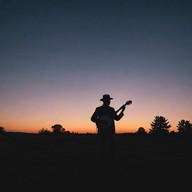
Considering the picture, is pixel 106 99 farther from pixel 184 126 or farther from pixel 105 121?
pixel 184 126

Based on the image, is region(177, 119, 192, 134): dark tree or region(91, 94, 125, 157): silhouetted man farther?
region(177, 119, 192, 134): dark tree

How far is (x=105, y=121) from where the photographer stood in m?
7.31

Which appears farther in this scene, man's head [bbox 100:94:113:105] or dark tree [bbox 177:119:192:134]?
dark tree [bbox 177:119:192:134]

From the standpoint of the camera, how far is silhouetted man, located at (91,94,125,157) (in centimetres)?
726

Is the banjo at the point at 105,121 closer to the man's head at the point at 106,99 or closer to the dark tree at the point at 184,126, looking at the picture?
the man's head at the point at 106,99

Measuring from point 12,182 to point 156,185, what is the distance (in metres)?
3.29

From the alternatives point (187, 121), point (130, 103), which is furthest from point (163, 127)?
point (130, 103)

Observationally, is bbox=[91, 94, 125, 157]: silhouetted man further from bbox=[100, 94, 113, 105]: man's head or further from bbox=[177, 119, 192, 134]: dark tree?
bbox=[177, 119, 192, 134]: dark tree

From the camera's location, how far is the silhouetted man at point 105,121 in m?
7.26

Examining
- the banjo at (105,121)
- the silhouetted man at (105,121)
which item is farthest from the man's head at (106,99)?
the banjo at (105,121)

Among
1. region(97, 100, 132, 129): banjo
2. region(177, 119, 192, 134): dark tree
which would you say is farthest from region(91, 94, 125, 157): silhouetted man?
region(177, 119, 192, 134): dark tree

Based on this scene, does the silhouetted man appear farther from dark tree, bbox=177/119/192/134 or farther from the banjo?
dark tree, bbox=177/119/192/134

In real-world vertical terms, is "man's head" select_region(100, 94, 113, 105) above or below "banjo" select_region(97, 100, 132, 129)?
above

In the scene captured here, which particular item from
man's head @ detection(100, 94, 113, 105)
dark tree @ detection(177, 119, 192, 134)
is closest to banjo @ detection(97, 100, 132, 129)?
man's head @ detection(100, 94, 113, 105)
